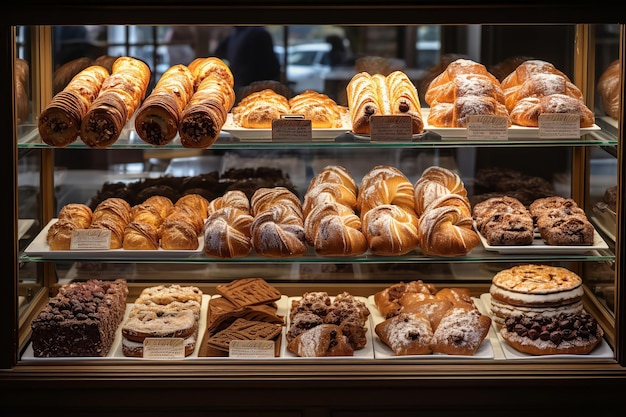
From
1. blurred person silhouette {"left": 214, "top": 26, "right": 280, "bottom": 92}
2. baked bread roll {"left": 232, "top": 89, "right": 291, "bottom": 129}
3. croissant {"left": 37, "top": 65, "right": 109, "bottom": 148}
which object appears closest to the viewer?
croissant {"left": 37, "top": 65, "right": 109, "bottom": 148}

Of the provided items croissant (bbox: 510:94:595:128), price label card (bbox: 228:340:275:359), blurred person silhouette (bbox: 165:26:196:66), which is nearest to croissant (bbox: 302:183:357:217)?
price label card (bbox: 228:340:275:359)

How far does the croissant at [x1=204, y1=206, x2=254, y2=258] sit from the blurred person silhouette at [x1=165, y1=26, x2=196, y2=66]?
743 millimetres

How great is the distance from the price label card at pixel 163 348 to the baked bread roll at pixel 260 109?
0.76 meters

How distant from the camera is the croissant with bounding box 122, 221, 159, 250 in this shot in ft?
8.98

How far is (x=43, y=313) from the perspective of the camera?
9.03 ft

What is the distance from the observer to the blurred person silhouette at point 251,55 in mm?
3121

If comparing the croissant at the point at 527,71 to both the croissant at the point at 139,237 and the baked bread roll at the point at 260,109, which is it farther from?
the croissant at the point at 139,237

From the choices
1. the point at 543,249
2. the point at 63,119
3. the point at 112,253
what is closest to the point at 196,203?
the point at 112,253

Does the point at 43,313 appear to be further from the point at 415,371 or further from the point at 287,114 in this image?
the point at 415,371

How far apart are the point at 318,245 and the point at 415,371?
51cm

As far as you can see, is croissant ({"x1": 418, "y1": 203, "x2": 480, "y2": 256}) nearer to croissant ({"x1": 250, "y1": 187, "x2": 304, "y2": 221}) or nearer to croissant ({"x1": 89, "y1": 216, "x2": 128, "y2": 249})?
croissant ({"x1": 250, "y1": 187, "x2": 304, "y2": 221})

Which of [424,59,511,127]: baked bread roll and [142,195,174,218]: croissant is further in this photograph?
[142,195,174,218]: croissant
